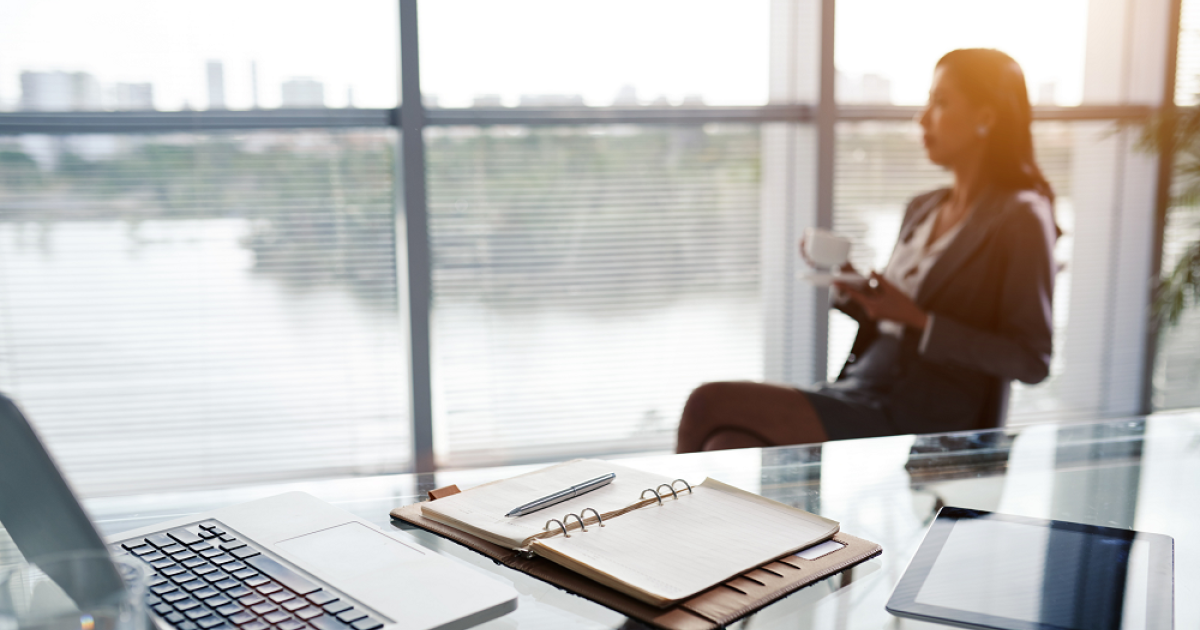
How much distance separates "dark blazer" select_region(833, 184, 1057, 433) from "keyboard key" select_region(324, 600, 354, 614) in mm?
1628

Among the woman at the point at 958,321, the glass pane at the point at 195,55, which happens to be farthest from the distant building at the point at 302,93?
the woman at the point at 958,321

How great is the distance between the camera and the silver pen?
0.88m

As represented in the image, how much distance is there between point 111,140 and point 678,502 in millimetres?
2341

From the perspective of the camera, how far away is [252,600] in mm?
671

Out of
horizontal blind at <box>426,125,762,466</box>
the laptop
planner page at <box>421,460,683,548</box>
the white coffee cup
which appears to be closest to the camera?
the laptop

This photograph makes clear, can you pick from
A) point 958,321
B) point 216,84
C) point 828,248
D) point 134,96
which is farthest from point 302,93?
point 958,321

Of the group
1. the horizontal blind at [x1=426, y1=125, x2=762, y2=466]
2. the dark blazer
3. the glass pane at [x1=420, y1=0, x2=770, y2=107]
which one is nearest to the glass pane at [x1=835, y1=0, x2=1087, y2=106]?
the glass pane at [x1=420, y1=0, x2=770, y2=107]

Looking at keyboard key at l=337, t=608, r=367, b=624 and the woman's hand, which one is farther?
the woman's hand

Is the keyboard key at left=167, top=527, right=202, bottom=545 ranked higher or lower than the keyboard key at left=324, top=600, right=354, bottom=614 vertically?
Result: lower

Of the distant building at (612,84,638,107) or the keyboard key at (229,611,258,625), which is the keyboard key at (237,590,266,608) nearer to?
the keyboard key at (229,611,258,625)

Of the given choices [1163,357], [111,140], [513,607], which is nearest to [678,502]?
[513,607]

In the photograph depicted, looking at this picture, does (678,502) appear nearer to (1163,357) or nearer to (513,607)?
(513,607)

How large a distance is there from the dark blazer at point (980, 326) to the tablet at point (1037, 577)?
117 centimetres

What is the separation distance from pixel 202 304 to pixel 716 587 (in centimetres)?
241
